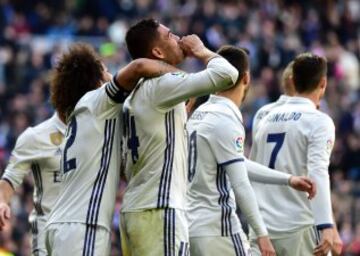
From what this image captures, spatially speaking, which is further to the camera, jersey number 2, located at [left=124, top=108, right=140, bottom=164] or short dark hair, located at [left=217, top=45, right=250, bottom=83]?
short dark hair, located at [left=217, top=45, right=250, bottom=83]

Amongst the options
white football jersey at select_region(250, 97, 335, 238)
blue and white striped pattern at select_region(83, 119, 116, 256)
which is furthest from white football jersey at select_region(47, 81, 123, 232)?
white football jersey at select_region(250, 97, 335, 238)

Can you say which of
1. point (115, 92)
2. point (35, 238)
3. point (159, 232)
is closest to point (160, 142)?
point (115, 92)

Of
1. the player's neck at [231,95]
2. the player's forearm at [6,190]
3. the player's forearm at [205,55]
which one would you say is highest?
the player's forearm at [205,55]

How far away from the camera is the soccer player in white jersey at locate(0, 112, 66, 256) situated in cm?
1200

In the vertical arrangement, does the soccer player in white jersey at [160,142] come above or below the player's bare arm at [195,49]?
below

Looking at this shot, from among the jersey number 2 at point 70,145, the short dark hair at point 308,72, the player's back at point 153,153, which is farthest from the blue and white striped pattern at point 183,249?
the short dark hair at point 308,72

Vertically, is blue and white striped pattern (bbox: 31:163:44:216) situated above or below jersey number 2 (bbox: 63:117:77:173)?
below

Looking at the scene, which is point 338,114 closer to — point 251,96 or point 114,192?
point 251,96

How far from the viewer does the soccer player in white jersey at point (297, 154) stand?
451 inches

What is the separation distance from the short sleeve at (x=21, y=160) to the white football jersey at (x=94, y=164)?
5.94 ft

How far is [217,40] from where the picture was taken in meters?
29.5

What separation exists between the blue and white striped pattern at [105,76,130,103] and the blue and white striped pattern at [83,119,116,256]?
0.19 m

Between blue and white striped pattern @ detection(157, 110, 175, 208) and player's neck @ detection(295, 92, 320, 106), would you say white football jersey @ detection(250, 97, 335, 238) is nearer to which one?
player's neck @ detection(295, 92, 320, 106)

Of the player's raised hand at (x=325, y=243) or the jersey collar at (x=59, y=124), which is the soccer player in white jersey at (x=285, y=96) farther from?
the jersey collar at (x=59, y=124)
